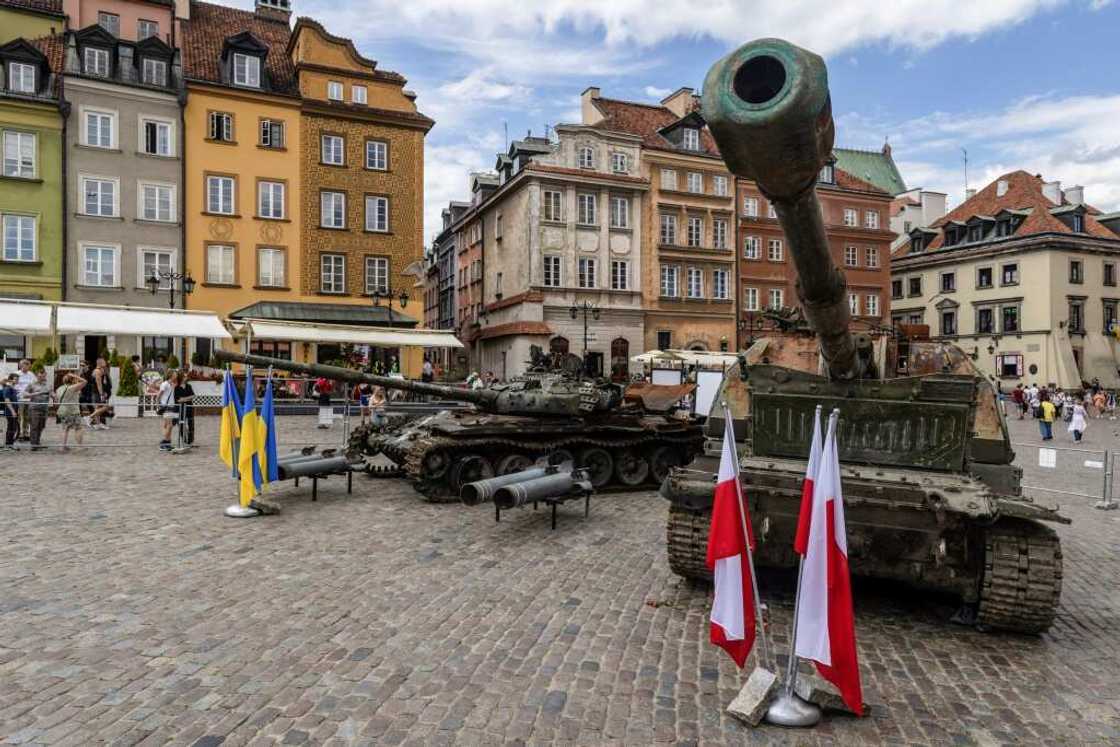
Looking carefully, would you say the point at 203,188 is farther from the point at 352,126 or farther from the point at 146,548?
the point at 146,548

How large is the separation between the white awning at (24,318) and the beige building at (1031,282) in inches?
1673

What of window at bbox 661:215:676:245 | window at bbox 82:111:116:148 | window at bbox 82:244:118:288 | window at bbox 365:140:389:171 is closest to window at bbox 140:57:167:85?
window at bbox 82:111:116:148

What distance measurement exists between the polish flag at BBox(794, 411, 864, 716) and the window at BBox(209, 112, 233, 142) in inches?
1250

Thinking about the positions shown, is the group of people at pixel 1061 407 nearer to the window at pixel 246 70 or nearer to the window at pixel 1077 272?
the window at pixel 1077 272

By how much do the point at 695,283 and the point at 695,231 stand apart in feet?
9.00

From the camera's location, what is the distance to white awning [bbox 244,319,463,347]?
25.5 m

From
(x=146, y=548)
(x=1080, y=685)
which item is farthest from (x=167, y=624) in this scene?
(x=1080, y=685)

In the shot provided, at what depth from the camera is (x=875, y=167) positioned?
61.2m

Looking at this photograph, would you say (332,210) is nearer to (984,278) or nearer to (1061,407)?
(1061,407)

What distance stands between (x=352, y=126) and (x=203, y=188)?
653 centimetres

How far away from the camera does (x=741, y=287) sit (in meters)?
41.5

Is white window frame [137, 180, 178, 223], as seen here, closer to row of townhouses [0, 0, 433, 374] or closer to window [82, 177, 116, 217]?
row of townhouses [0, 0, 433, 374]

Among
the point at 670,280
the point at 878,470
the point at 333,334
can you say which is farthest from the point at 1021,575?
the point at 670,280

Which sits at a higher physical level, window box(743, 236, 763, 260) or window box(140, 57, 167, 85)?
window box(140, 57, 167, 85)
